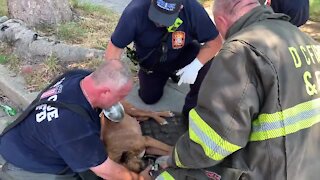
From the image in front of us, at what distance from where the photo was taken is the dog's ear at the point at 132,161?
2893 millimetres

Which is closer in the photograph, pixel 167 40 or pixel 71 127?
pixel 71 127

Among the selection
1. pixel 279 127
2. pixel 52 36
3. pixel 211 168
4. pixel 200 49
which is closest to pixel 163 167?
pixel 211 168

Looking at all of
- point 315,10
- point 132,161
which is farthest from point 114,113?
point 315,10

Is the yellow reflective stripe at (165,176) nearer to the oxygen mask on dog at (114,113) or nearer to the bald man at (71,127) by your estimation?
the bald man at (71,127)

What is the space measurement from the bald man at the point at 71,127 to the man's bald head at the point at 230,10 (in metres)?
0.59

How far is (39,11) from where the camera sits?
4.92 meters

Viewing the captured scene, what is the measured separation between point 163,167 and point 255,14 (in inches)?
41.8

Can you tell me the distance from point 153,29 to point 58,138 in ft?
4.40

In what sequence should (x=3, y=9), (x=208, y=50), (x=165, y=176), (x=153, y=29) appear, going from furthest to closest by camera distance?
(x=3, y=9), (x=208, y=50), (x=153, y=29), (x=165, y=176)

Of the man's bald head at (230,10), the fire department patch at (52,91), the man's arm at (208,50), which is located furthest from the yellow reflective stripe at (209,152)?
the man's arm at (208,50)

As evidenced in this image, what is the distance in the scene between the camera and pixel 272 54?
2020 mm

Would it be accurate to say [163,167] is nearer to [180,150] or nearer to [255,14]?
[180,150]

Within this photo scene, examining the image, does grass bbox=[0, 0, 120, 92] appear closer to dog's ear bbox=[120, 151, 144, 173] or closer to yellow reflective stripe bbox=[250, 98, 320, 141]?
dog's ear bbox=[120, 151, 144, 173]

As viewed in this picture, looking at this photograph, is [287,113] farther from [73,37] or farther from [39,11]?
[39,11]
